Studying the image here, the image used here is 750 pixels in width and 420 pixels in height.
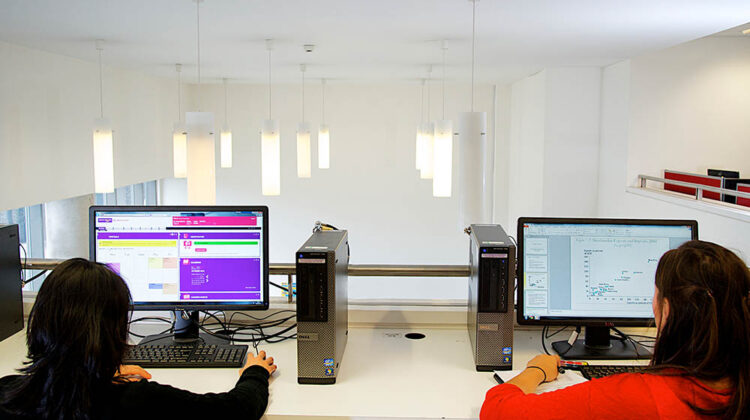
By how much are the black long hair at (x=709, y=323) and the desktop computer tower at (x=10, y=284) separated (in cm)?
202

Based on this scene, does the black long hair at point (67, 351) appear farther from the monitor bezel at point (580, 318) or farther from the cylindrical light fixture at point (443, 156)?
the cylindrical light fixture at point (443, 156)

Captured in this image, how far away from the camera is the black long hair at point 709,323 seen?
1.14 m

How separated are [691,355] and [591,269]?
0.83 metres

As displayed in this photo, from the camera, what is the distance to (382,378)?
5.98ft

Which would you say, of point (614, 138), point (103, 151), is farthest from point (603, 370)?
point (614, 138)

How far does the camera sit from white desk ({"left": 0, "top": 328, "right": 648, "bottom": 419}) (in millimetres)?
1627

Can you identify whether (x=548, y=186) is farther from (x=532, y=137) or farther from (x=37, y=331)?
(x=37, y=331)

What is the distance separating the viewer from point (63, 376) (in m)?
1.15

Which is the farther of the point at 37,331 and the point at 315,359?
the point at 315,359

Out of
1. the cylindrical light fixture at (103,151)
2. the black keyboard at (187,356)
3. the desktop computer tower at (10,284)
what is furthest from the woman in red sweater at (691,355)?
the cylindrical light fixture at (103,151)

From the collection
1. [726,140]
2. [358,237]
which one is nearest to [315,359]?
[726,140]

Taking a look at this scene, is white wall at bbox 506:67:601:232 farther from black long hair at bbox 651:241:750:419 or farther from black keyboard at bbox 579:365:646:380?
black long hair at bbox 651:241:750:419

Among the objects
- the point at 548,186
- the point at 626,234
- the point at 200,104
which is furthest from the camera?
the point at 200,104

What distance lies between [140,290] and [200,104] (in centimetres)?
712
